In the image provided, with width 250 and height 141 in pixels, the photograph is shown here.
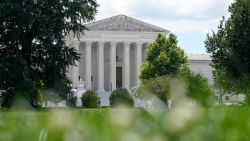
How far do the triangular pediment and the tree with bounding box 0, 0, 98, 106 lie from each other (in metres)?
57.0

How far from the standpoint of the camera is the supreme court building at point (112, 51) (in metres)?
94.4

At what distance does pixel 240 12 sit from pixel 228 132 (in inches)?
1579

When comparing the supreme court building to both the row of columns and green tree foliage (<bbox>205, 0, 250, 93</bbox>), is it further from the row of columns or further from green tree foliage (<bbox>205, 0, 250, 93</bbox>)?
green tree foliage (<bbox>205, 0, 250, 93</bbox>)

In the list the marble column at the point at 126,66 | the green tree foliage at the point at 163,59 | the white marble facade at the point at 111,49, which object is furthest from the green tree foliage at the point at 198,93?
the marble column at the point at 126,66

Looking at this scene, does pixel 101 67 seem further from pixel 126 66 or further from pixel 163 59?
pixel 163 59

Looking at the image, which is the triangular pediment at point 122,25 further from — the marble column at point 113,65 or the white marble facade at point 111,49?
the marble column at point 113,65

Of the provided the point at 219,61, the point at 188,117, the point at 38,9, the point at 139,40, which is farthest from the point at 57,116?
the point at 139,40

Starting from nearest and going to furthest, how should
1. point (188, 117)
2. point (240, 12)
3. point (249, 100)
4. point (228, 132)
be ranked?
point (188, 117), point (228, 132), point (249, 100), point (240, 12)

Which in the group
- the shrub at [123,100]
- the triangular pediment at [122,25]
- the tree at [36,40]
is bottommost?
the shrub at [123,100]

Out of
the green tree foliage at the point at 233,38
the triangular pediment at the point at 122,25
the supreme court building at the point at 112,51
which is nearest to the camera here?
the green tree foliage at the point at 233,38

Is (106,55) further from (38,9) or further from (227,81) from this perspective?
(227,81)

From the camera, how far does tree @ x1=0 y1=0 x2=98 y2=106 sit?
33.8 meters

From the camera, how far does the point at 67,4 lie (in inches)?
1431

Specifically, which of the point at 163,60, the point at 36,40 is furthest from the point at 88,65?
the point at 36,40
